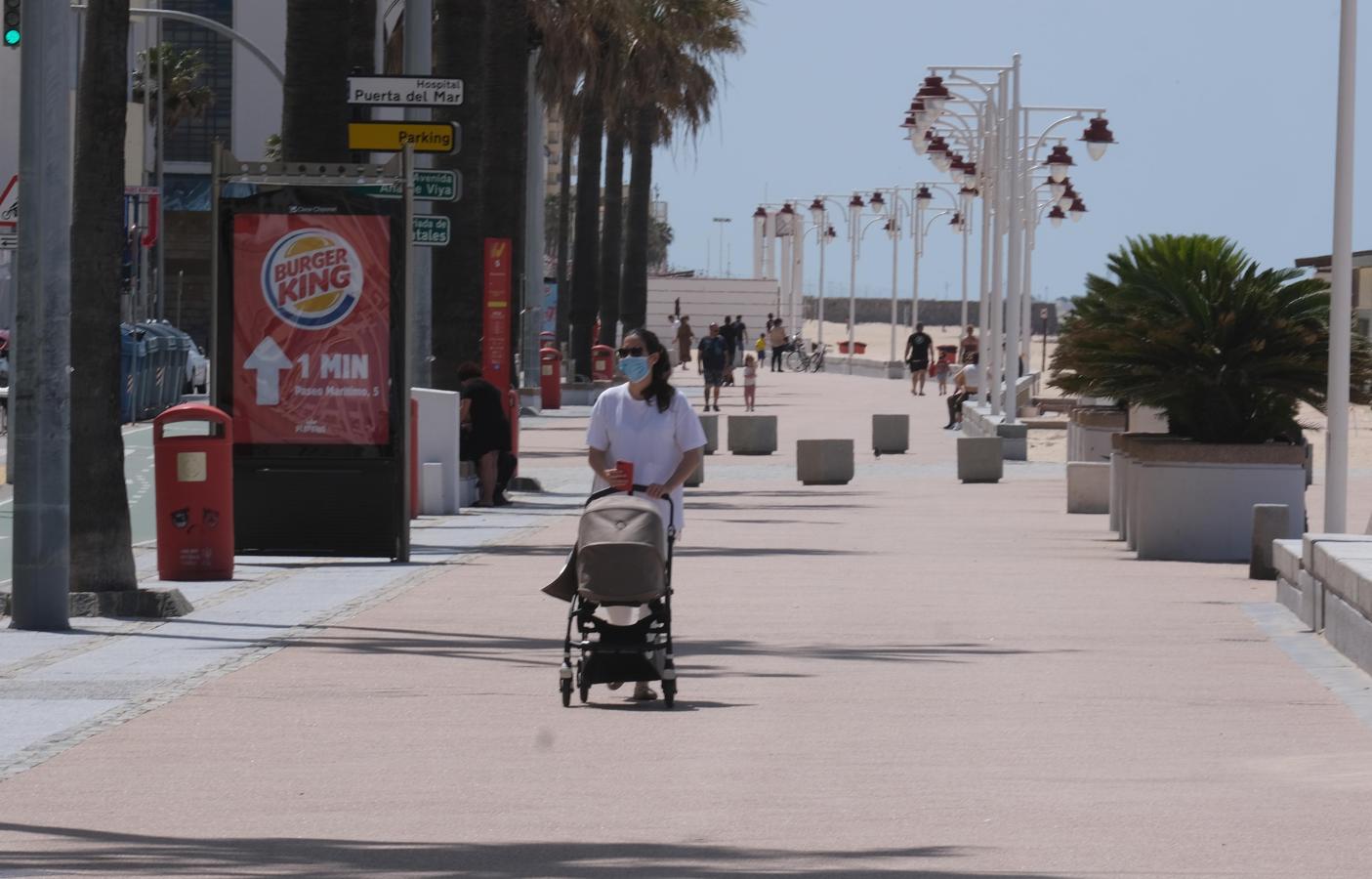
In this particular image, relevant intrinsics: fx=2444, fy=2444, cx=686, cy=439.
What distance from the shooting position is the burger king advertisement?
17031mm

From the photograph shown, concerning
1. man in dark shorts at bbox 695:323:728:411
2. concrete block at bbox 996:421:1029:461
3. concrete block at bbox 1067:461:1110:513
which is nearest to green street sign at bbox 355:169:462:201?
concrete block at bbox 1067:461:1110:513

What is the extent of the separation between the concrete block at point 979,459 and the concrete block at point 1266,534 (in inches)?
474

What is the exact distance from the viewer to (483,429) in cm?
2466

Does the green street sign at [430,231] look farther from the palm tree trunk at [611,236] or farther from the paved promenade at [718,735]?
the palm tree trunk at [611,236]

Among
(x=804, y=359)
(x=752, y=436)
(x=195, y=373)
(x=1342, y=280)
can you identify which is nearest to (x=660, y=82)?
(x=195, y=373)

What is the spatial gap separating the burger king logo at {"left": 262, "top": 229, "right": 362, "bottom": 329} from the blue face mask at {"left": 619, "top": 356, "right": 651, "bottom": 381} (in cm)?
638

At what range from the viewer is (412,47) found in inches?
890

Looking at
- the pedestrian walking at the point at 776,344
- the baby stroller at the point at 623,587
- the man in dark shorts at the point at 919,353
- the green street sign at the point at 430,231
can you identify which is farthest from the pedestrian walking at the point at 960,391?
the pedestrian walking at the point at 776,344

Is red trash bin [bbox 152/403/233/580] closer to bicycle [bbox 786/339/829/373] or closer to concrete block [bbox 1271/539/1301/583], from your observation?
concrete block [bbox 1271/539/1301/583]

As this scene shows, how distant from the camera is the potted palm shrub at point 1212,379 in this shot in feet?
60.9

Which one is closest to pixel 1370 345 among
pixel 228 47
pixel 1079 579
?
pixel 1079 579

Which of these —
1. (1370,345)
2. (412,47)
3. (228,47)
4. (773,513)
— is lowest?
(773,513)

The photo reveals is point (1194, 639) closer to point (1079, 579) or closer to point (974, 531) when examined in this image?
point (1079, 579)

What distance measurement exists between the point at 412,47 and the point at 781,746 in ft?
47.5
